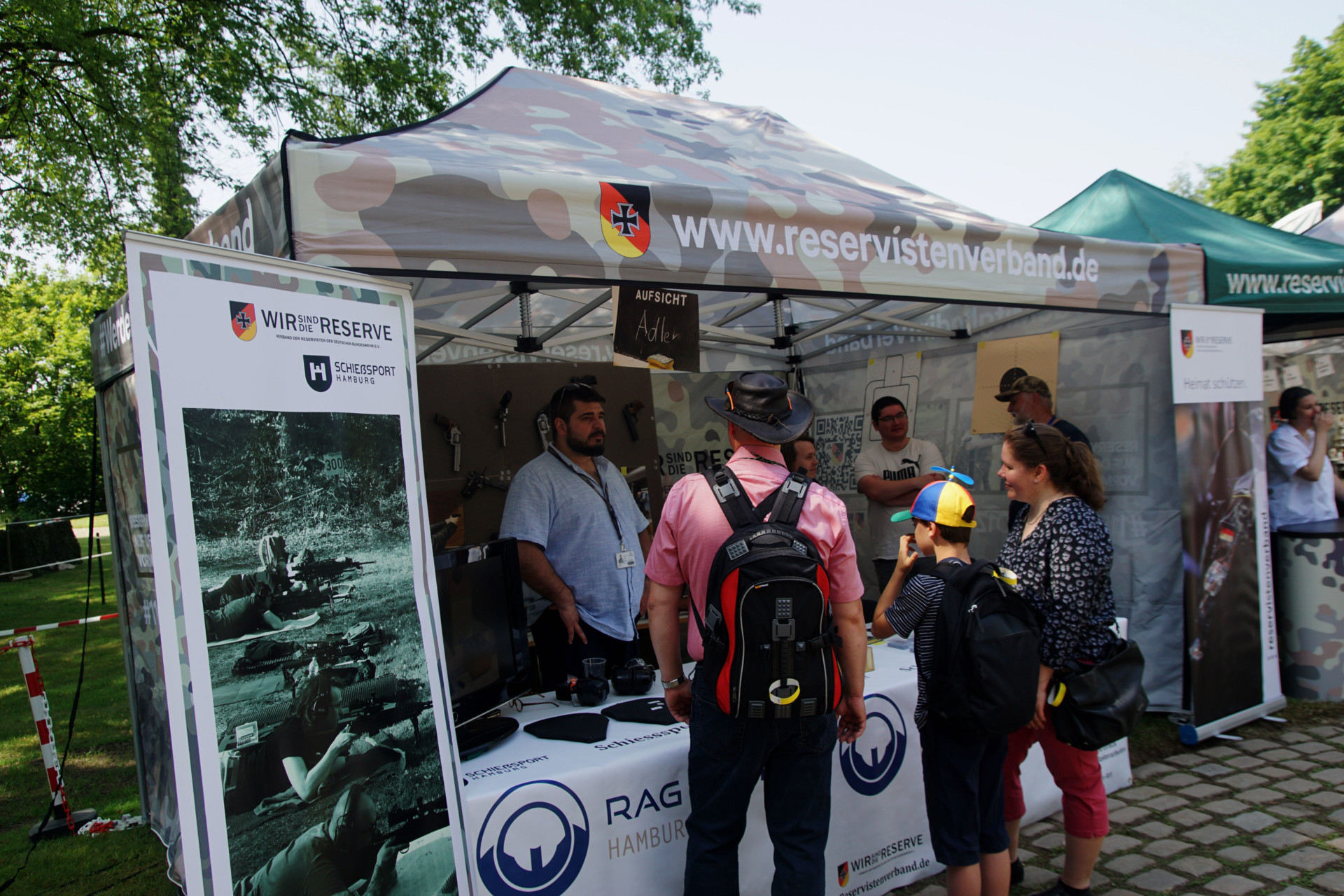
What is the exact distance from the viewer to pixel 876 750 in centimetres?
276

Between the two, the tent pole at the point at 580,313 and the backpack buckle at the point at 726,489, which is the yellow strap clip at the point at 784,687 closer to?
the backpack buckle at the point at 726,489

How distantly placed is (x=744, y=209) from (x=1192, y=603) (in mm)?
3208

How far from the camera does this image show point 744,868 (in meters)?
2.40

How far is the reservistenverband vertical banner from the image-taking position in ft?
5.08

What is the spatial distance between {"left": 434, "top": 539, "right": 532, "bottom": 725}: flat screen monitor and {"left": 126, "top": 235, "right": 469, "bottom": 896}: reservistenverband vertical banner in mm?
260

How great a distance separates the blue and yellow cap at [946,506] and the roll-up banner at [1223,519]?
8.21 feet

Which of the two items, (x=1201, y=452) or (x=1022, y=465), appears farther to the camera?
(x=1201, y=452)

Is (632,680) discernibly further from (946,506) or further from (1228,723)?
(1228,723)

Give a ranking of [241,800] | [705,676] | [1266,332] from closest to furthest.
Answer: [241,800] < [705,676] < [1266,332]

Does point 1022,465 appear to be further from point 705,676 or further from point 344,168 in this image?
point 344,168

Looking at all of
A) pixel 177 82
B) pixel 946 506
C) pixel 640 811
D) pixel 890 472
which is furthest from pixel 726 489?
pixel 177 82

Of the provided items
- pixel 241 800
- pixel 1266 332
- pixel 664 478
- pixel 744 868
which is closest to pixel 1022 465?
pixel 744 868

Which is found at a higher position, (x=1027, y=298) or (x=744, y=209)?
(x=744, y=209)

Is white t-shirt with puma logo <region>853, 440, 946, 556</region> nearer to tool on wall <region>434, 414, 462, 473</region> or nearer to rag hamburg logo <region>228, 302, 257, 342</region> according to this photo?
tool on wall <region>434, 414, 462, 473</region>
